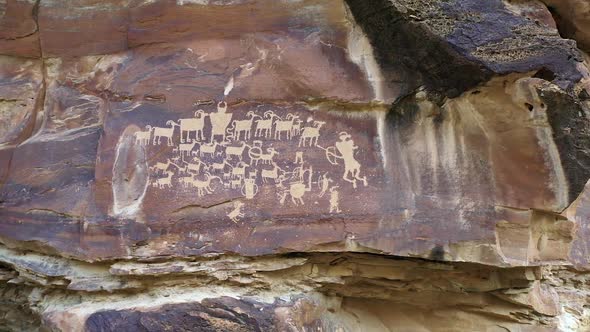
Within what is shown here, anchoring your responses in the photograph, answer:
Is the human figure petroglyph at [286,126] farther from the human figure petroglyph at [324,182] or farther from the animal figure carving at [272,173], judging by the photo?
the human figure petroglyph at [324,182]

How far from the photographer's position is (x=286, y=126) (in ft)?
12.2

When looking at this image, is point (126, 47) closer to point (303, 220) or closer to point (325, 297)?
point (303, 220)

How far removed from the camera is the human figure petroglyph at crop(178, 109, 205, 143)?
12.0 ft

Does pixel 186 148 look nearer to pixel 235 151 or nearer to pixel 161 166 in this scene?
pixel 161 166

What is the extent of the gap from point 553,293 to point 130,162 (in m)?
3.12

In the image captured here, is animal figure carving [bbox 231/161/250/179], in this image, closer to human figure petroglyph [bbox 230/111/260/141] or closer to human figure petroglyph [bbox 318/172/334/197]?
human figure petroglyph [bbox 230/111/260/141]

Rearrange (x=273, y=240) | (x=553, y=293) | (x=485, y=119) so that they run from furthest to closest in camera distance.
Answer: (x=553, y=293) < (x=485, y=119) < (x=273, y=240)

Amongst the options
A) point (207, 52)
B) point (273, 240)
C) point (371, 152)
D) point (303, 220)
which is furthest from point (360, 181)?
point (207, 52)

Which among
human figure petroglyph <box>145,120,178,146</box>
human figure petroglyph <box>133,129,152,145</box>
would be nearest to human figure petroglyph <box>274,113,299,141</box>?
human figure petroglyph <box>145,120,178,146</box>

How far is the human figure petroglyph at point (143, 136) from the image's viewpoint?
144 inches

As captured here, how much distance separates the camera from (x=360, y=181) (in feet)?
11.9

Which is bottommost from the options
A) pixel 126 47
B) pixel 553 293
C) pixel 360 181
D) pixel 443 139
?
pixel 553 293

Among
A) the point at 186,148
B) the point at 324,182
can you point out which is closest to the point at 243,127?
the point at 186,148

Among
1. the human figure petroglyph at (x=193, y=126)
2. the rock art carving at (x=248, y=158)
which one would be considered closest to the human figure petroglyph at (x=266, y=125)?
the rock art carving at (x=248, y=158)
